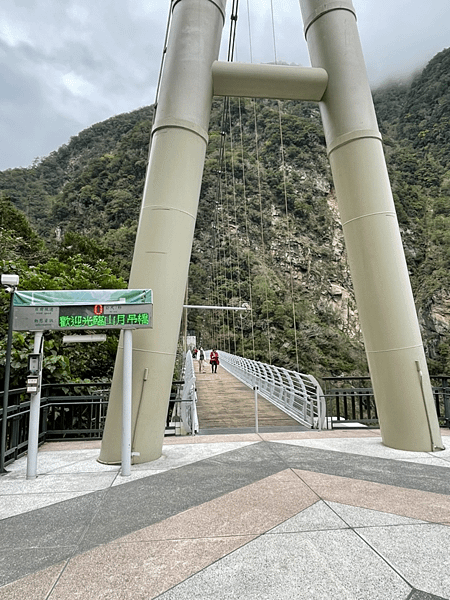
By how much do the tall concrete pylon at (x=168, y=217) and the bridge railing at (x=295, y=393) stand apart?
3180 mm

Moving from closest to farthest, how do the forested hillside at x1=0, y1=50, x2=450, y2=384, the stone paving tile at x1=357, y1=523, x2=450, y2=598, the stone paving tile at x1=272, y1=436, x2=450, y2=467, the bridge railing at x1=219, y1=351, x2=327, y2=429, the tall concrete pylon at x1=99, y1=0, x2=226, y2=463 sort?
the stone paving tile at x1=357, y1=523, x2=450, y2=598 < the stone paving tile at x1=272, y1=436, x2=450, y2=467 < the tall concrete pylon at x1=99, y1=0, x2=226, y2=463 < the bridge railing at x1=219, y1=351, x2=327, y2=429 < the forested hillside at x1=0, y1=50, x2=450, y2=384

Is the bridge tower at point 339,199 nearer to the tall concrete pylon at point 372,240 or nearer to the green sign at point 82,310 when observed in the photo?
the tall concrete pylon at point 372,240

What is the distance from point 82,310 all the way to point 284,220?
68.1 metres

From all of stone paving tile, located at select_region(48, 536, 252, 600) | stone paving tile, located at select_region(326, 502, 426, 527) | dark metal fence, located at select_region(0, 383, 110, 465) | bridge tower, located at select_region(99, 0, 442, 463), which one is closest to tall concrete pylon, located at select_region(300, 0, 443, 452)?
bridge tower, located at select_region(99, 0, 442, 463)

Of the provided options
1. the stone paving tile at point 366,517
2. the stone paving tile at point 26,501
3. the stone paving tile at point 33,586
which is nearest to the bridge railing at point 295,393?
the stone paving tile at point 366,517

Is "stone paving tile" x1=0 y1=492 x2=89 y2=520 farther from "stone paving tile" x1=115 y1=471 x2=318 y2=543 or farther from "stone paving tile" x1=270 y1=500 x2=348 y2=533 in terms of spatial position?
"stone paving tile" x1=270 y1=500 x2=348 y2=533

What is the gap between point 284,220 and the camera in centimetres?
7062

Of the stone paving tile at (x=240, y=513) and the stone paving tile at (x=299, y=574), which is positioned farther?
the stone paving tile at (x=240, y=513)

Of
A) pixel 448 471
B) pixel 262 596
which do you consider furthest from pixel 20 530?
pixel 448 471

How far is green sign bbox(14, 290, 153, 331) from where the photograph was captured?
5039 mm

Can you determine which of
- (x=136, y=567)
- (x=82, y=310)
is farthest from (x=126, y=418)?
(x=136, y=567)

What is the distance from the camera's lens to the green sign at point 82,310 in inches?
198

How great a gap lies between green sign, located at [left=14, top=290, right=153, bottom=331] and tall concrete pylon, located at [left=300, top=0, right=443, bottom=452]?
361 cm

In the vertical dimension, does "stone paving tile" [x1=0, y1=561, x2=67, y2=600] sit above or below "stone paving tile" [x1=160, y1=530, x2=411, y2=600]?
above
